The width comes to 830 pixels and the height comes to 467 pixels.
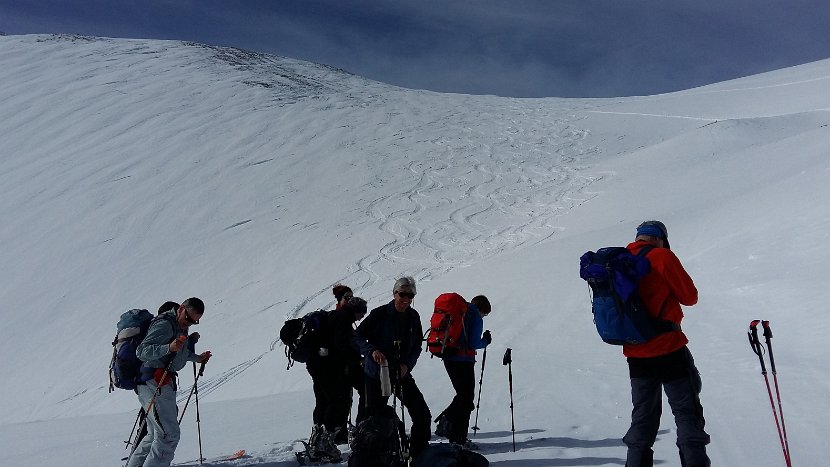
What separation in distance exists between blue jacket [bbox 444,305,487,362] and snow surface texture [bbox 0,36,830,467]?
89cm

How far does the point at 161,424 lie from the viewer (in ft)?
16.4

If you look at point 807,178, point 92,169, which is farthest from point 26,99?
point 807,178

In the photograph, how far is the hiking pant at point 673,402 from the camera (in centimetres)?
386

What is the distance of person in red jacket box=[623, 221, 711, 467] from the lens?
379 centimetres

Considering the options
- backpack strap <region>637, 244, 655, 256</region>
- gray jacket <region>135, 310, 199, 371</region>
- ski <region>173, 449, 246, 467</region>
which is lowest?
ski <region>173, 449, 246, 467</region>

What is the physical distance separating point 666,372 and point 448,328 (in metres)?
2.05

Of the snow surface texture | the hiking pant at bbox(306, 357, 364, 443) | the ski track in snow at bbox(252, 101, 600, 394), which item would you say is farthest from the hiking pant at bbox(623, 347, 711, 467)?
the ski track in snow at bbox(252, 101, 600, 394)

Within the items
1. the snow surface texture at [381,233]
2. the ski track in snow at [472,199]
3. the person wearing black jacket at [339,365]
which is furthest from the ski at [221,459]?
the ski track in snow at [472,199]

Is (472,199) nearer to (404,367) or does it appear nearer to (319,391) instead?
(319,391)

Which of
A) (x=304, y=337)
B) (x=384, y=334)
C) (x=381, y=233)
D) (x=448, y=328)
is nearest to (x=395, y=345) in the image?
(x=384, y=334)

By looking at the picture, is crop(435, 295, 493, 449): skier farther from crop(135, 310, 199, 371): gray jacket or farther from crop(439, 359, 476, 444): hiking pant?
crop(135, 310, 199, 371): gray jacket

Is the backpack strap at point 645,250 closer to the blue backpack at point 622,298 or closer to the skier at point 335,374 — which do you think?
the blue backpack at point 622,298

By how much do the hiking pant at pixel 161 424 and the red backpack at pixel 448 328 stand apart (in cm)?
213

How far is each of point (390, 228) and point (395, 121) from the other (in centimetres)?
1537
